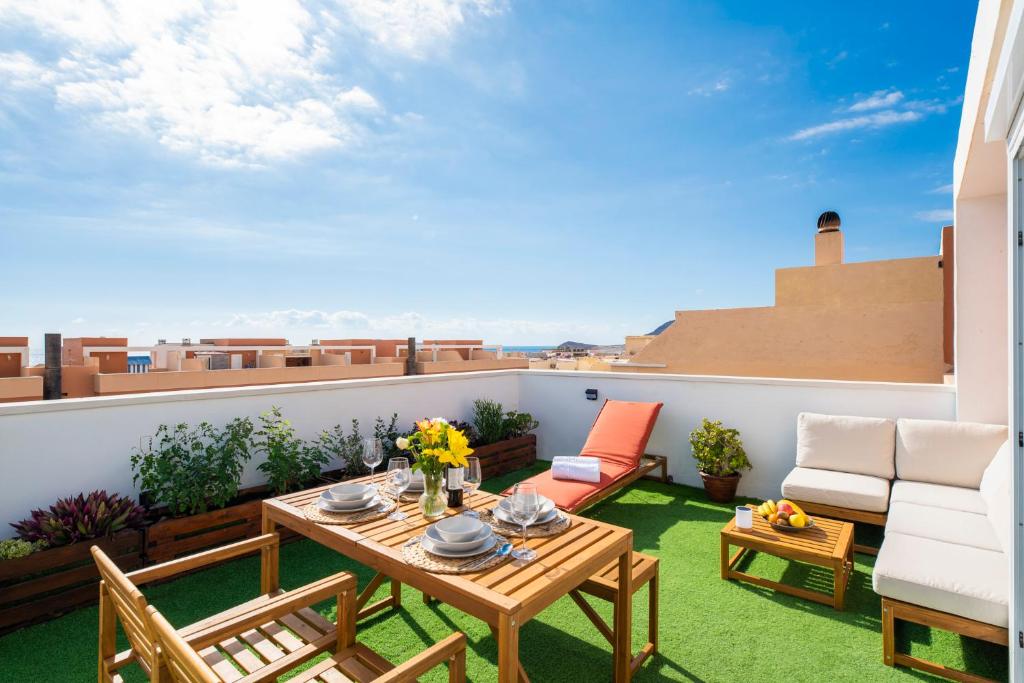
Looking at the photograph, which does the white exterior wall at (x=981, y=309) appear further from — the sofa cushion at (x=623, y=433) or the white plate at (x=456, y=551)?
the white plate at (x=456, y=551)

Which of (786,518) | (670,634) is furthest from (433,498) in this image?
(786,518)

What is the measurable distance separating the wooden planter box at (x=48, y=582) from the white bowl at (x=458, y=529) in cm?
240

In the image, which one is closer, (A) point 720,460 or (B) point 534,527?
(B) point 534,527

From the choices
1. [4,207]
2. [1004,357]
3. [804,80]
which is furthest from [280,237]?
[1004,357]

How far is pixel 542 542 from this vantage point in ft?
6.59

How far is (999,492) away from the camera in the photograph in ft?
9.61

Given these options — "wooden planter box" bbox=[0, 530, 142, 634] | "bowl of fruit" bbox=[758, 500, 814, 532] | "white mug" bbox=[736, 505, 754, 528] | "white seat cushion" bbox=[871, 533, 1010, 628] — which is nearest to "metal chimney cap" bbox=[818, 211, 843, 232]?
"bowl of fruit" bbox=[758, 500, 814, 532]

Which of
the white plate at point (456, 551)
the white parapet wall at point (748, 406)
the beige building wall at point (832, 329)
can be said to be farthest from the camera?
the beige building wall at point (832, 329)

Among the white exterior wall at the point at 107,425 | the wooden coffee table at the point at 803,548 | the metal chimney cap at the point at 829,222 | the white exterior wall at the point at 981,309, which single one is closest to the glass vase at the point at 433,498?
the wooden coffee table at the point at 803,548

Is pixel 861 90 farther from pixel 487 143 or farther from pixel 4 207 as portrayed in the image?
pixel 4 207

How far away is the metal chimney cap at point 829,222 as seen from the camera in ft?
37.3

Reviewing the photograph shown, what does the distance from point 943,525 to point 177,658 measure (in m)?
3.80

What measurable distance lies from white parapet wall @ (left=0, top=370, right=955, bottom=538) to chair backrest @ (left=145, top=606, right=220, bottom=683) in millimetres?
2636

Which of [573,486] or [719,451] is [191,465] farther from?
[719,451]
